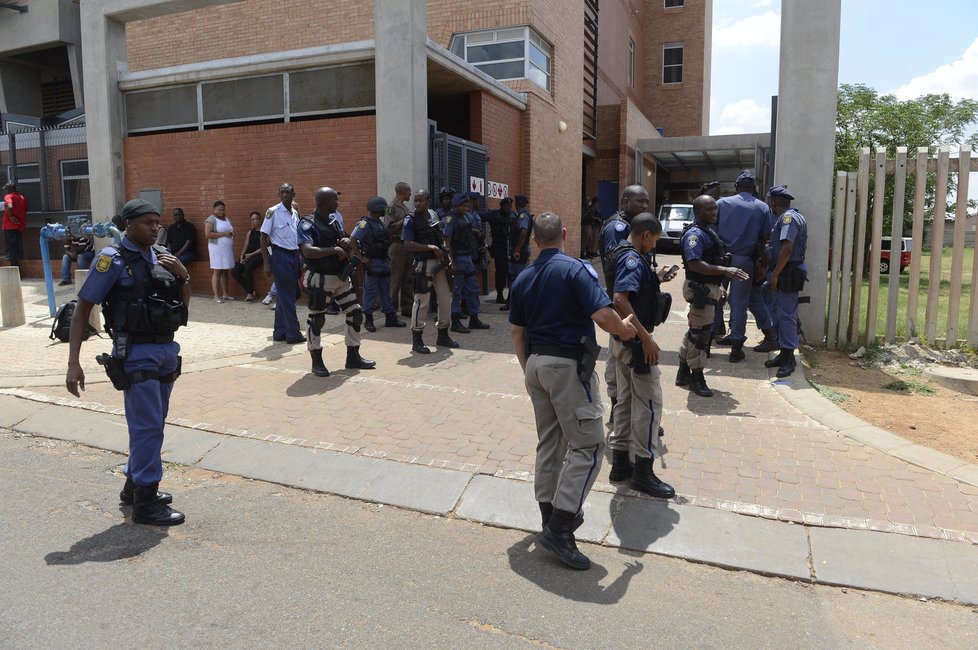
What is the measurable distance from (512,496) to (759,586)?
1.55m

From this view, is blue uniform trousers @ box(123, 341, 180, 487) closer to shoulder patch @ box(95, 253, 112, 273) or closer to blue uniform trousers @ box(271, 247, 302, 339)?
shoulder patch @ box(95, 253, 112, 273)

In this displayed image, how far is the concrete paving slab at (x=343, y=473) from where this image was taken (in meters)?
4.64

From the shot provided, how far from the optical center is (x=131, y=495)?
440cm

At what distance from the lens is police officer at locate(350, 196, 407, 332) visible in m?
9.22

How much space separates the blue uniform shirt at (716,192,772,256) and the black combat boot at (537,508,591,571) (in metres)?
4.94

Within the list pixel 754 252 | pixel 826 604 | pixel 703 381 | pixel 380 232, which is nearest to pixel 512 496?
pixel 826 604

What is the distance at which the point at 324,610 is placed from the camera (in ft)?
10.7

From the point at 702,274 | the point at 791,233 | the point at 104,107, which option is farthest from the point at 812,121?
the point at 104,107

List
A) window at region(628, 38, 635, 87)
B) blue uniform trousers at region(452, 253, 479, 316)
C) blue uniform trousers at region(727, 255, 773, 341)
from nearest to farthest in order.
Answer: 1. blue uniform trousers at region(727, 255, 773, 341)
2. blue uniform trousers at region(452, 253, 479, 316)
3. window at region(628, 38, 635, 87)

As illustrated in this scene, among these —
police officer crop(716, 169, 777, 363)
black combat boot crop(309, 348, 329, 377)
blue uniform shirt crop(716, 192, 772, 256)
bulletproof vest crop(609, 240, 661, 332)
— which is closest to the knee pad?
black combat boot crop(309, 348, 329, 377)

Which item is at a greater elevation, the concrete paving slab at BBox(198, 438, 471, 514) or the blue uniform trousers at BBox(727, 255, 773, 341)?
the blue uniform trousers at BBox(727, 255, 773, 341)

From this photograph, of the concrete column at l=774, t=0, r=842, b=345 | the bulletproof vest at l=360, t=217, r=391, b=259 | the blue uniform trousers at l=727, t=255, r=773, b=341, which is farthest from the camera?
the bulletproof vest at l=360, t=217, r=391, b=259

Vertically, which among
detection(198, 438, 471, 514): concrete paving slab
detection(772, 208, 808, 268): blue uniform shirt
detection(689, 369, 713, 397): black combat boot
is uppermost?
detection(772, 208, 808, 268): blue uniform shirt

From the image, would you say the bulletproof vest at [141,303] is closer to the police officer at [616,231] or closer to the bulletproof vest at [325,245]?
the police officer at [616,231]
